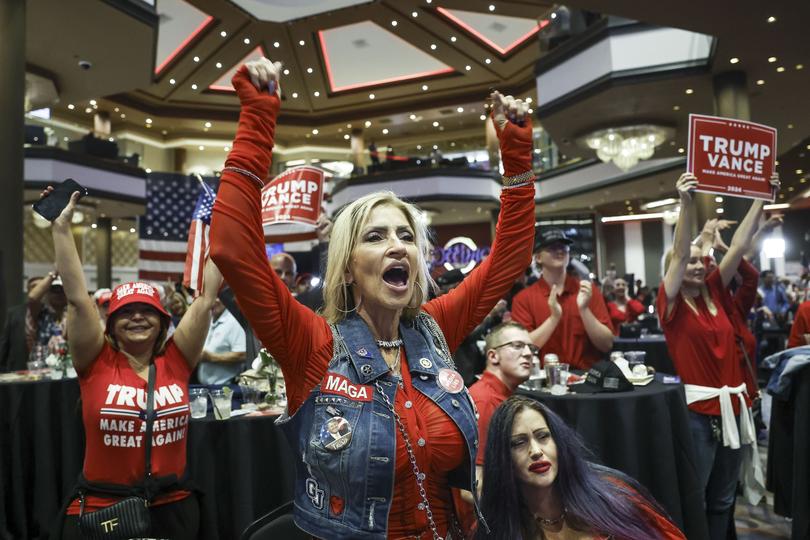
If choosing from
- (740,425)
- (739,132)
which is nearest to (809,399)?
(740,425)

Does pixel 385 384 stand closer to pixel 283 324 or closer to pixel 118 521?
pixel 283 324

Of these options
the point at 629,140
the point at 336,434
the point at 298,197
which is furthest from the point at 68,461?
the point at 629,140

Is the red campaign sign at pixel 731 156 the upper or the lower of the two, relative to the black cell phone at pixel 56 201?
upper

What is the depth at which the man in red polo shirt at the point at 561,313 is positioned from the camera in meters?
3.99

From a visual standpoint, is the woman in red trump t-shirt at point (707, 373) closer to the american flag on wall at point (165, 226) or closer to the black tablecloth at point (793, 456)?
the black tablecloth at point (793, 456)

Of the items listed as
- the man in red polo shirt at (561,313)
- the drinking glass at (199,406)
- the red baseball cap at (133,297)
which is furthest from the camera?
the man in red polo shirt at (561,313)

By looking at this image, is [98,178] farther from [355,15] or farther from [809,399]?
[809,399]

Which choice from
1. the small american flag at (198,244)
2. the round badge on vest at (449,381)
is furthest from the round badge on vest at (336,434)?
the small american flag at (198,244)

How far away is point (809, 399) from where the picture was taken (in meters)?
3.47

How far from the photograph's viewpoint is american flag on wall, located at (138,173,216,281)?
51.4 ft

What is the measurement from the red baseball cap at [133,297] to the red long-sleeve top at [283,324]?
1.48 m

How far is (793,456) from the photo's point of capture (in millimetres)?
3525

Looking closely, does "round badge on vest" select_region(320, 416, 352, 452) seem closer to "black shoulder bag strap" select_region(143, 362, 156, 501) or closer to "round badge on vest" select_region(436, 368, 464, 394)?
"round badge on vest" select_region(436, 368, 464, 394)

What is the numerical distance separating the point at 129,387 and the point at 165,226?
16007 mm
